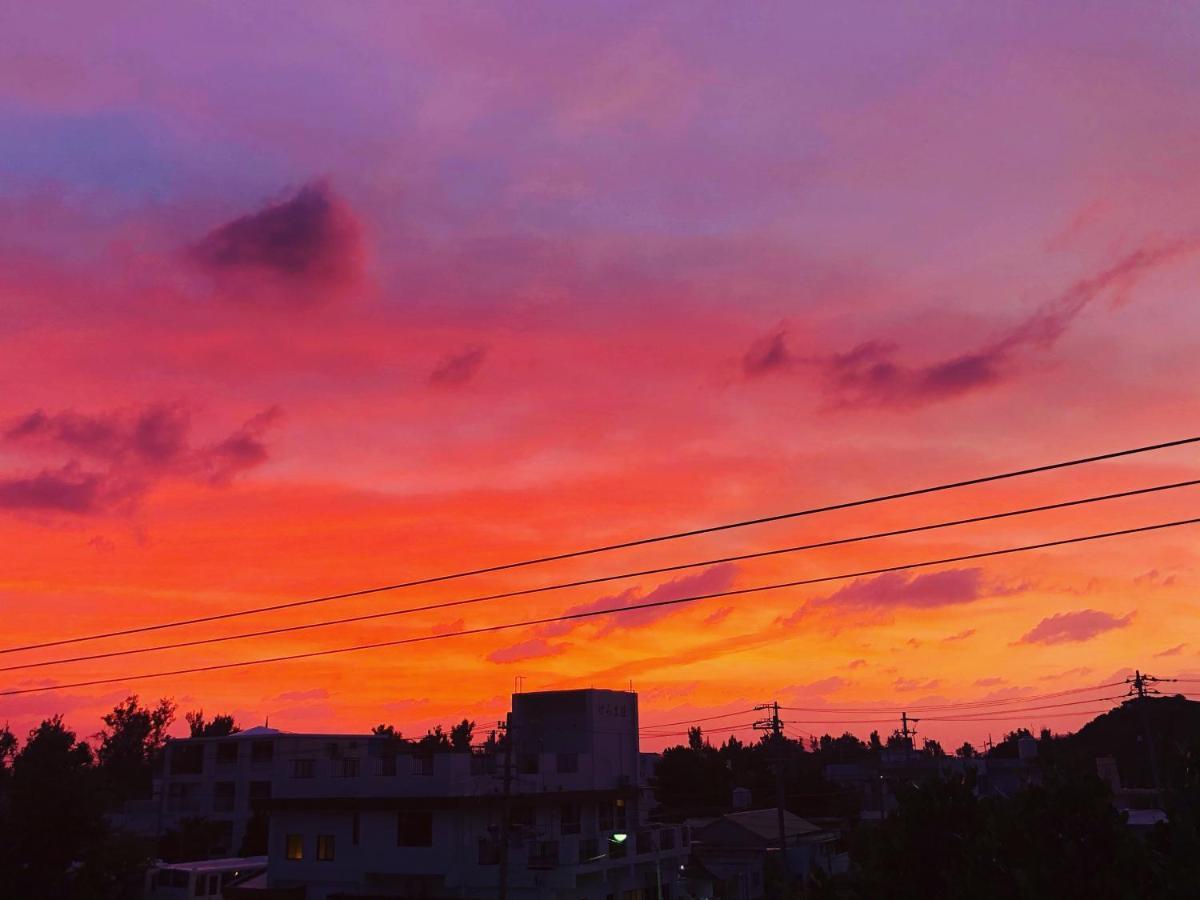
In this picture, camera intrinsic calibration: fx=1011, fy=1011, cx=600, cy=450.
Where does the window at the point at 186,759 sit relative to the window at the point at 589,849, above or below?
above

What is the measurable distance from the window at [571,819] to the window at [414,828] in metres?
9.21

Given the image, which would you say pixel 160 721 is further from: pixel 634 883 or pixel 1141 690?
pixel 1141 690

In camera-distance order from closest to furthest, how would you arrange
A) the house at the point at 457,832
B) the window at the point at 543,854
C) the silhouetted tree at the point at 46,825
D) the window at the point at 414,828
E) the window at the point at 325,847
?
the silhouetted tree at the point at 46,825 < the window at the point at 543,854 < the house at the point at 457,832 < the window at the point at 414,828 < the window at the point at 325,847

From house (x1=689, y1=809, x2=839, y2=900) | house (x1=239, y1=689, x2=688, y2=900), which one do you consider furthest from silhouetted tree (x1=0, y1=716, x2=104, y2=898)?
house (x1=689, y1=809, x2=839, y2=900)

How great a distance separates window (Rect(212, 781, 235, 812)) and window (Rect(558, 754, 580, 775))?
61.8 m

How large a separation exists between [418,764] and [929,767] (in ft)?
241

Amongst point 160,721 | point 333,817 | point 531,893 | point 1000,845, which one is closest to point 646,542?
point 1000,845

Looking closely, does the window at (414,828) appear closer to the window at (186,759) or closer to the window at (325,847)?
the window at (325,847)

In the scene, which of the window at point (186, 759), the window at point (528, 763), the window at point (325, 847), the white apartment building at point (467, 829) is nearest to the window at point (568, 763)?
the white apartment building at point (467, 829)

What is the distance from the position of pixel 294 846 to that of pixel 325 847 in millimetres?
2428

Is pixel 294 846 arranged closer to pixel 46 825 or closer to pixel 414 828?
pixel 414 828

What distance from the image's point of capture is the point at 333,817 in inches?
2494

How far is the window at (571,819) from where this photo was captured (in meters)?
65.5

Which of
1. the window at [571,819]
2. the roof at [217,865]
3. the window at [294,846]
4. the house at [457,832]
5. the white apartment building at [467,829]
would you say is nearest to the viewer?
the house at [457,832]
